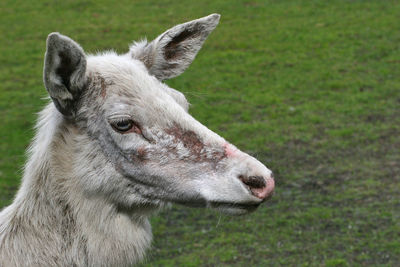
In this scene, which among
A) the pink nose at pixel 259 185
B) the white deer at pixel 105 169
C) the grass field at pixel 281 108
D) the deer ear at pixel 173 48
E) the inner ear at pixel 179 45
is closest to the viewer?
the pink nose at pixel 259 185

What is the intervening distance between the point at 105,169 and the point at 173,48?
1311 millimetres

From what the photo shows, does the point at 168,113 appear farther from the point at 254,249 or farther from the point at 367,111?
the point at 367,111

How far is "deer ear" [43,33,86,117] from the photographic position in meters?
4.34

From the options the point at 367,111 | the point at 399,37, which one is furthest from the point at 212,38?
the point at 367,111

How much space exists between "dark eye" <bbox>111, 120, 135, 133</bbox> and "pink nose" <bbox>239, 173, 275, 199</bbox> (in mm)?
890

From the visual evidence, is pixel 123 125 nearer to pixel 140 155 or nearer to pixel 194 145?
pixel 140 155

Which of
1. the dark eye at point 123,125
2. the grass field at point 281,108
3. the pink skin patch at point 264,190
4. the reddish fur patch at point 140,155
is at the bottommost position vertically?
the grass field at point 281,108

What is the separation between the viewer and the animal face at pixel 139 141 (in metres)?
4.48

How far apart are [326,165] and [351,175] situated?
0.60 m

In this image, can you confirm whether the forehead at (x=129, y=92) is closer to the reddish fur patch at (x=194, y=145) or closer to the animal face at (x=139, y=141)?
the animal face at (x=139, y=141)

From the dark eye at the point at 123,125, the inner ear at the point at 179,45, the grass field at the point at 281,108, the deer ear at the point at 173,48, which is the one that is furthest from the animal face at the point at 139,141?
the grass field at the point at 281,108

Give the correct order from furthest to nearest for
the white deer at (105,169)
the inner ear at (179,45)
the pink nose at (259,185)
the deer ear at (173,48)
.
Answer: the inner ear at (179,45) → the deer ear at (173,48) → the white deer at (105,169) → the pink nose at (259,185)

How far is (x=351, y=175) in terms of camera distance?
11961 mm

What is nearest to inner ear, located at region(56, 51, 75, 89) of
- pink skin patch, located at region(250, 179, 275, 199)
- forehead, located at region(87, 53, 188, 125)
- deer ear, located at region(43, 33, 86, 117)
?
deer ear, located at region(43, 33, 86, 117)
